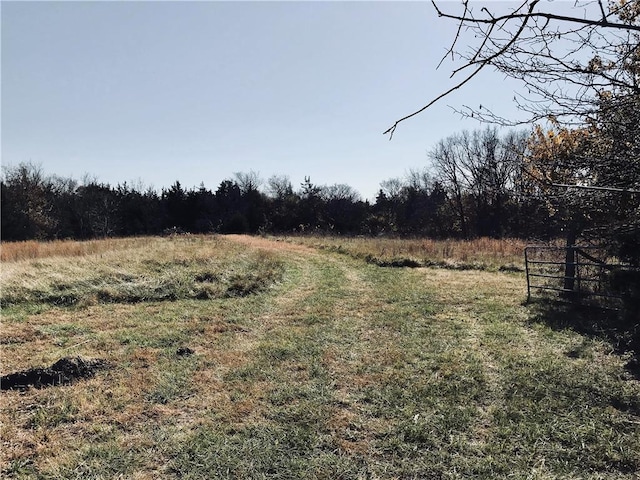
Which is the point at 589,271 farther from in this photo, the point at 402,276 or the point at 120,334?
the point at 120,334

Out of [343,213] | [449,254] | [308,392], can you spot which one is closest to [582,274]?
[449,254]

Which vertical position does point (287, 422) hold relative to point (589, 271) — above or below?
below

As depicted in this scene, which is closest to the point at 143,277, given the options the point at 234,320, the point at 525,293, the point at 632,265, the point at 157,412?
the point at 234,320

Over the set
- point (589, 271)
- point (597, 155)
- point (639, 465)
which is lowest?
point (639, 465)

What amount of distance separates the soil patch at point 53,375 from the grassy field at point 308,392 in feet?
0.49

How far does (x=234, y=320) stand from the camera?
729 centimetres

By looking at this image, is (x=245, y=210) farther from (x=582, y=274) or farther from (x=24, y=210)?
(x=582, y=274)

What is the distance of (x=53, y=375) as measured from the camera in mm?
4473

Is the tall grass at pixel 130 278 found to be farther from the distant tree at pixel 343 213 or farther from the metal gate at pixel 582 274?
the distant tree at pixel 343 213

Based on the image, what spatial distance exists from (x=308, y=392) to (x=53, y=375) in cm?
294

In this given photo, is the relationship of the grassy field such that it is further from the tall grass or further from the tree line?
the tree line

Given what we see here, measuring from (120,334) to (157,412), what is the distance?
9.45ft

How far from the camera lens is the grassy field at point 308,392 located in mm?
3059

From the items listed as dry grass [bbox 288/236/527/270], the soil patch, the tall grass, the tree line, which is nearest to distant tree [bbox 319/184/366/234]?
the tree line
